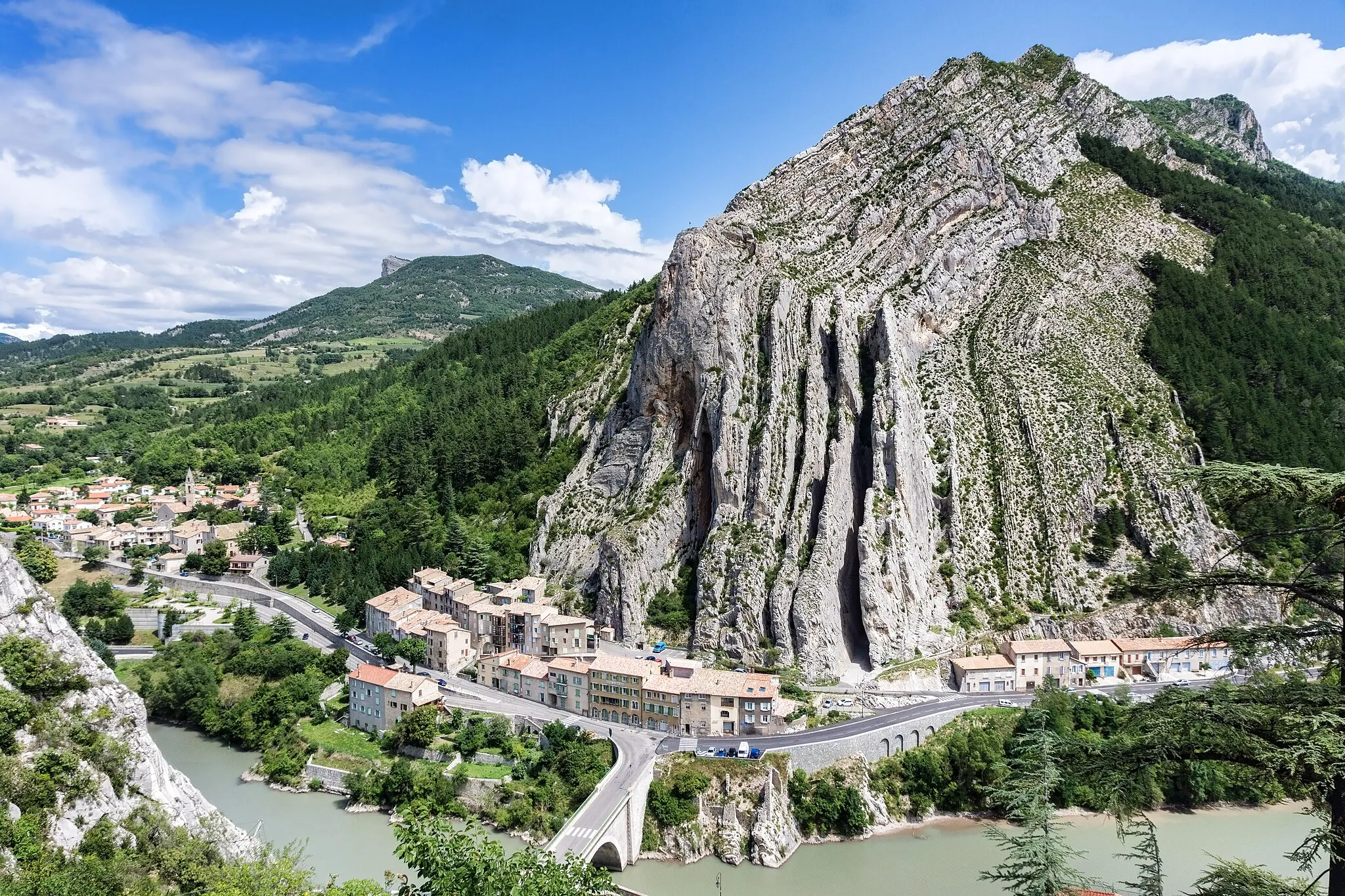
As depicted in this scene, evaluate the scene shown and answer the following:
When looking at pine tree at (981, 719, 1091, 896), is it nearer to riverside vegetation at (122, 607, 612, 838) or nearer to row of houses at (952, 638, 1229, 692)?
riverside vegetation at (122, 607, 612, 838)

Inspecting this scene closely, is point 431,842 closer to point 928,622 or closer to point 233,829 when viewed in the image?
point 233,829

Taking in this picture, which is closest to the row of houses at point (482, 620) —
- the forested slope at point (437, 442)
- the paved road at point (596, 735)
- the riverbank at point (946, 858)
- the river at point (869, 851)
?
the paved road at point (596, 735)

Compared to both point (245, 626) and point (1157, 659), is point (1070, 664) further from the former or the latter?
point (245, 626)

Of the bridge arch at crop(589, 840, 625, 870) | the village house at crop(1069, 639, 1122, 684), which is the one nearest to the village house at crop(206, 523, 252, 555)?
the bridge arch at crop(589, 840, 625, 870)

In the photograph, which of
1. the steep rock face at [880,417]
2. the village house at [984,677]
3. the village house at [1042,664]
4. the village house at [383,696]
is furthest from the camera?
the steep rock face at [880,417]

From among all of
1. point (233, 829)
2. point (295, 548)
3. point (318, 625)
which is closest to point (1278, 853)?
point (233, 829)

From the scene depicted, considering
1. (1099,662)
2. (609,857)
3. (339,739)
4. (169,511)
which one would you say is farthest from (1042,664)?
(169,511)

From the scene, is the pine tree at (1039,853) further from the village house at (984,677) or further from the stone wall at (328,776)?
the stone wall at (328,776)
